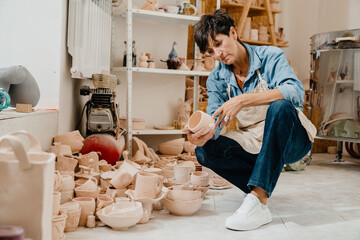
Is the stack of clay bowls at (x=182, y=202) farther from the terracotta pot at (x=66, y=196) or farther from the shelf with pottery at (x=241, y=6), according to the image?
the shelf with pottery at (x=241, y=6)

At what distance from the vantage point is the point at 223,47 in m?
2.10

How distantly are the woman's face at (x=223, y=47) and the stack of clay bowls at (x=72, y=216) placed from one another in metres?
1.04

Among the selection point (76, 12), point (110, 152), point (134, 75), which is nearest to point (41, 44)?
point (76, 12)

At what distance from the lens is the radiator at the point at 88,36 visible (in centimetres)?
295

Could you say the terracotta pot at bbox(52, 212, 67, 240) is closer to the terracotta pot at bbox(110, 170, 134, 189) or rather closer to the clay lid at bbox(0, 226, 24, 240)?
the terracotta pot at bbox(110, 170, 134, 189)

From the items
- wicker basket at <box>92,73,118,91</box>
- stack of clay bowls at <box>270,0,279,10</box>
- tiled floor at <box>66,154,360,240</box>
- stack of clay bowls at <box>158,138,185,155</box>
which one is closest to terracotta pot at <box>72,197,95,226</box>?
tiled floor at <box>66,154,360,240</box>

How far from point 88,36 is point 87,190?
1.56 m

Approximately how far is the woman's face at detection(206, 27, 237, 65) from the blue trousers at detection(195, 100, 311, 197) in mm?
397

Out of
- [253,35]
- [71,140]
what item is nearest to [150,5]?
[71,140]

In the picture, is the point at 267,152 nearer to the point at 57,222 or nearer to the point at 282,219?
the point at 282,219

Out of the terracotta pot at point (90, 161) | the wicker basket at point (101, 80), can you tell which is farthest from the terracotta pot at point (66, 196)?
the wicker basket at point (101, 80)

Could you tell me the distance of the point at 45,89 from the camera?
2.88 m

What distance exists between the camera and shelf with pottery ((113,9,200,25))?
3.77 meters

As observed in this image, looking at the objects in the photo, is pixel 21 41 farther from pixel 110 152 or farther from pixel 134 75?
pixel 134 75
